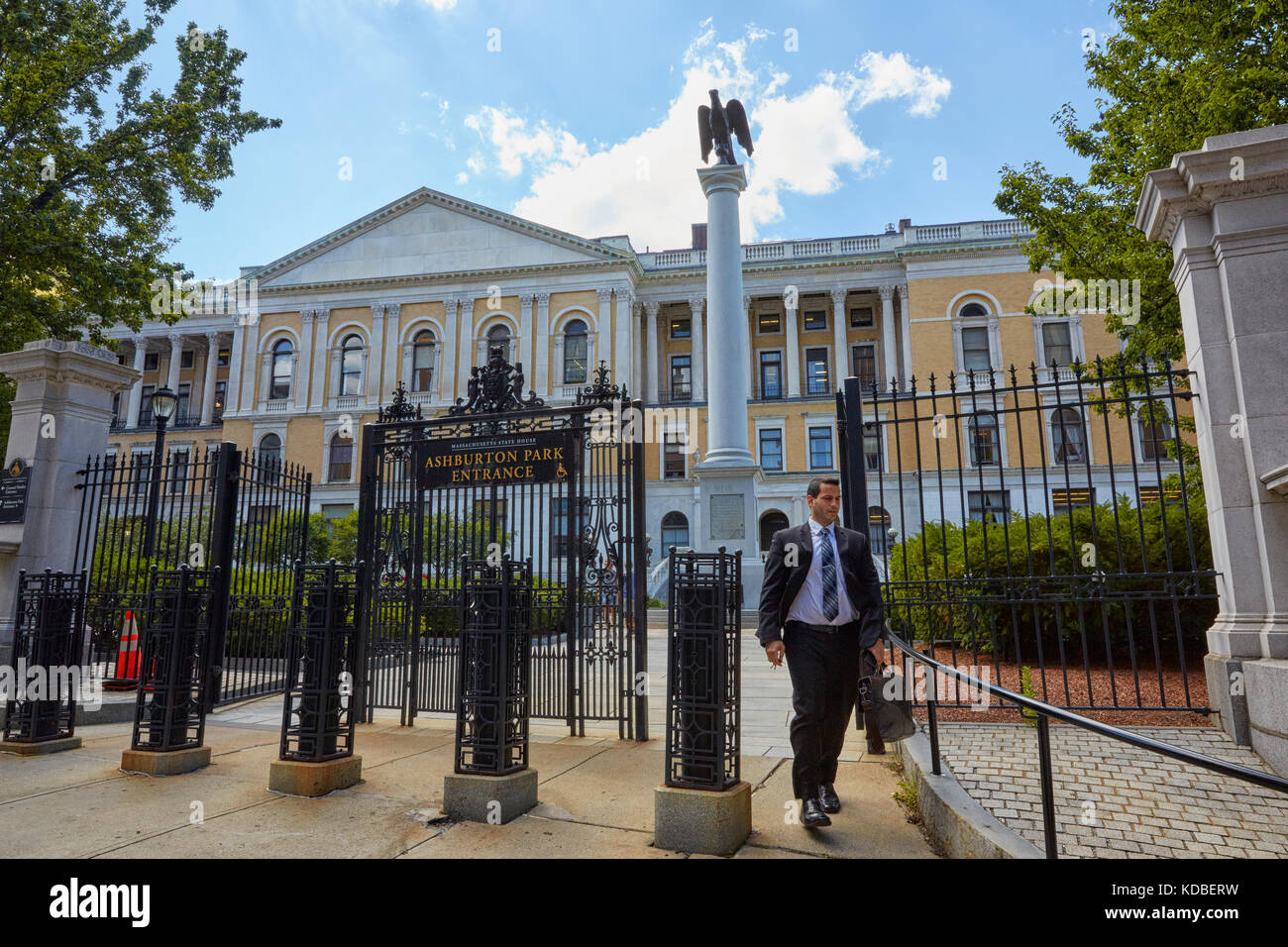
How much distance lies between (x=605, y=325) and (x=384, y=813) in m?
39.0

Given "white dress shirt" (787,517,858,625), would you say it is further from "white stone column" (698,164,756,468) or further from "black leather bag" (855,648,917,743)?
"white stone column" (698,164,756,468)

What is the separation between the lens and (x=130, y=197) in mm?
15602

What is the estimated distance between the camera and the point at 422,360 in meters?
44.2

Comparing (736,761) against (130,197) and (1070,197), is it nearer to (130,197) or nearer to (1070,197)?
(1070,197)

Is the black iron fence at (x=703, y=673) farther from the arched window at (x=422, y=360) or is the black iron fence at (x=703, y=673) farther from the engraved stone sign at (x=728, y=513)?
the arched window at (x=422, y=360)

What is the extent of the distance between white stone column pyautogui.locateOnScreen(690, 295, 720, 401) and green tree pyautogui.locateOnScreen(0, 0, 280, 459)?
97.2ft

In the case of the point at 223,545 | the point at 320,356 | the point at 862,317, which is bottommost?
the point at 223,545

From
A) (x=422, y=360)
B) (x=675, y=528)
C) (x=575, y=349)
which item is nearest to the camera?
(x=675, y=528)

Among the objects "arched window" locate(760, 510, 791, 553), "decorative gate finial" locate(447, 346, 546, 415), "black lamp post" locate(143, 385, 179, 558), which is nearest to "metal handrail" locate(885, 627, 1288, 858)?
"decorative gate finial" locate(447, 346, 546, 415)

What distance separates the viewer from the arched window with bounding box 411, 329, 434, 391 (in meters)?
44.0

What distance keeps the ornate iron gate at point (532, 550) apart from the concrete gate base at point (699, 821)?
3172mm

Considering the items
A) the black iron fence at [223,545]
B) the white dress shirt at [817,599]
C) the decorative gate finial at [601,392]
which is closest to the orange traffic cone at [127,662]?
the black iron fence at [223,545]

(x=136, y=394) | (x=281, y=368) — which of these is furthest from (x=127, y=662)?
(x=136, y=394)

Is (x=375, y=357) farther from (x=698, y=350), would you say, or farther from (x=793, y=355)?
(x=793, y=355)
